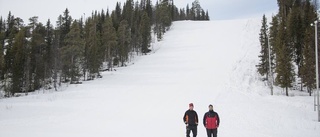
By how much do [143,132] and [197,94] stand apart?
61.7ft

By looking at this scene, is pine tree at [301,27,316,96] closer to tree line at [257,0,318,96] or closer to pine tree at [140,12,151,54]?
tree line at [257,0,318,96]

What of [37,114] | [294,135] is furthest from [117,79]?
[294,135]

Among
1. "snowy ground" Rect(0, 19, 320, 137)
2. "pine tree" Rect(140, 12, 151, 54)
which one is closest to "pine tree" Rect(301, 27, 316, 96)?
"snowy ground" Rect(0, 19, 320, 137)

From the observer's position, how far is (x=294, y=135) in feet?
47.9

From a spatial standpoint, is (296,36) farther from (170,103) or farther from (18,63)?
(18,63)

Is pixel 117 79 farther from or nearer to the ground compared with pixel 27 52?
nearer to the ground

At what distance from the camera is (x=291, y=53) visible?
46.6 m

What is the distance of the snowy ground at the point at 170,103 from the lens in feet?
53.5

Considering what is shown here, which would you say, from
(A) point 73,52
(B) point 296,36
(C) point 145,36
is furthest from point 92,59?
(B) point 296,36

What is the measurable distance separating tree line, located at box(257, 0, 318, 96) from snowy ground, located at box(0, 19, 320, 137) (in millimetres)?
2732

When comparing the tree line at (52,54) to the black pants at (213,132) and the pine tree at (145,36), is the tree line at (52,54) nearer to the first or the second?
the pine tree at (145,36)

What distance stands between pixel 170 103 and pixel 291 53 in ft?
97.1

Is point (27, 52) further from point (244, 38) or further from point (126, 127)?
point (244, 38)

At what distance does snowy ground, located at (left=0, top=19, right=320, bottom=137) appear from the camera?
1630cm
